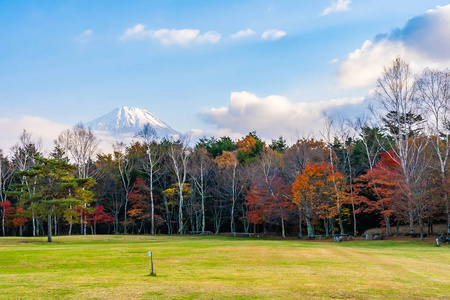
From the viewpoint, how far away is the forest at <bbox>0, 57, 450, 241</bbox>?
35.6 metres

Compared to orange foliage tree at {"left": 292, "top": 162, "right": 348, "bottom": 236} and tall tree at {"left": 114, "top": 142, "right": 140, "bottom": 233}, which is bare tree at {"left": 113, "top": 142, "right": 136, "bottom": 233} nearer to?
tall tree at {"left": 114, "top": 142, "right": 140, "bottom": 233}

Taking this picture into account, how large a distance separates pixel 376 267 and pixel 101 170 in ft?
174

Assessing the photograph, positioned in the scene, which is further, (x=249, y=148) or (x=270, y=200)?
(x=249, y=148)

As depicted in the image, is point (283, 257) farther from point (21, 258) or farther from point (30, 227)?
point (30, 227)

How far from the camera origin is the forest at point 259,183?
3559 cm

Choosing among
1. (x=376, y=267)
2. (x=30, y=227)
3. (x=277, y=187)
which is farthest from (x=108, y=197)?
(x=376, y=267)

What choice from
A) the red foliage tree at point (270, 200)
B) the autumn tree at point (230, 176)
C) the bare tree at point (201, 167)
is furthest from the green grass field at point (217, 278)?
the bare tree at point (201, 167)

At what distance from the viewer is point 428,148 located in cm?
4331

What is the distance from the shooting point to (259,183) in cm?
4638

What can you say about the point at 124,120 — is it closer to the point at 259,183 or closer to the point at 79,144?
the point at 79,144

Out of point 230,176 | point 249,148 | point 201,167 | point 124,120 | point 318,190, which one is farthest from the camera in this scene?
point 124,120

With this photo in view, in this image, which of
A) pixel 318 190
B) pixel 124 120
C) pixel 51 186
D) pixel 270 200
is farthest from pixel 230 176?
pixel 124 120

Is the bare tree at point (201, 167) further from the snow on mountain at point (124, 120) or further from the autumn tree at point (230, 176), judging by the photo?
the snow on mountain at point (124, 120)

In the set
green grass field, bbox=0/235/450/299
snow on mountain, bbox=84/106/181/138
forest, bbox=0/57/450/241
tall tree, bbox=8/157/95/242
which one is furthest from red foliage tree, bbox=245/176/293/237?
snow on mountain, bbox=84/106/181/138
